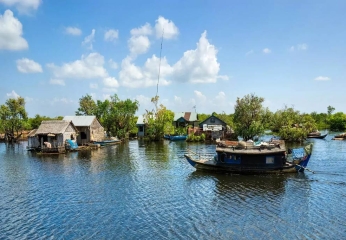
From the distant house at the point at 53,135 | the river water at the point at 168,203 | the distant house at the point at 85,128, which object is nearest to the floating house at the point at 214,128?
the distant house at the point at 85,128

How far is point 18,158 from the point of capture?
146ft

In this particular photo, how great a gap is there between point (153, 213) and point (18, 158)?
32.8 meters

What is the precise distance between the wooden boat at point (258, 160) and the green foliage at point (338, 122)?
80.4m

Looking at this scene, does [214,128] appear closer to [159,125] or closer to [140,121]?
[159,125]

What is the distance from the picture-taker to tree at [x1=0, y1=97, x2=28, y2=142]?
73938mm

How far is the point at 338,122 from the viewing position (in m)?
102

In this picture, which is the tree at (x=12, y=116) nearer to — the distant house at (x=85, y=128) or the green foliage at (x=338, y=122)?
the distant house at (x=85, y=128)

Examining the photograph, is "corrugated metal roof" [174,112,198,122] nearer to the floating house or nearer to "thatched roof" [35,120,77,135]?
the floating house

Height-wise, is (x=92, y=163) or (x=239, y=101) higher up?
(x=239, y=101)

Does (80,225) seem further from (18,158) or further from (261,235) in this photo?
(18,158)

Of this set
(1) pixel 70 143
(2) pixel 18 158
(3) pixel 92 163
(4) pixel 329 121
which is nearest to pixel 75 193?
(3) pixel 92 163

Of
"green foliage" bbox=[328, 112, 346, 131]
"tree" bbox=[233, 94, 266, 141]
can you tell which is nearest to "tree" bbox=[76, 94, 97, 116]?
"tree" bbox=[233, 94, 266, 141]

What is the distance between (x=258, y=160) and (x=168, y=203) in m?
13.2

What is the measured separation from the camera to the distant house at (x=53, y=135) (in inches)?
1961
